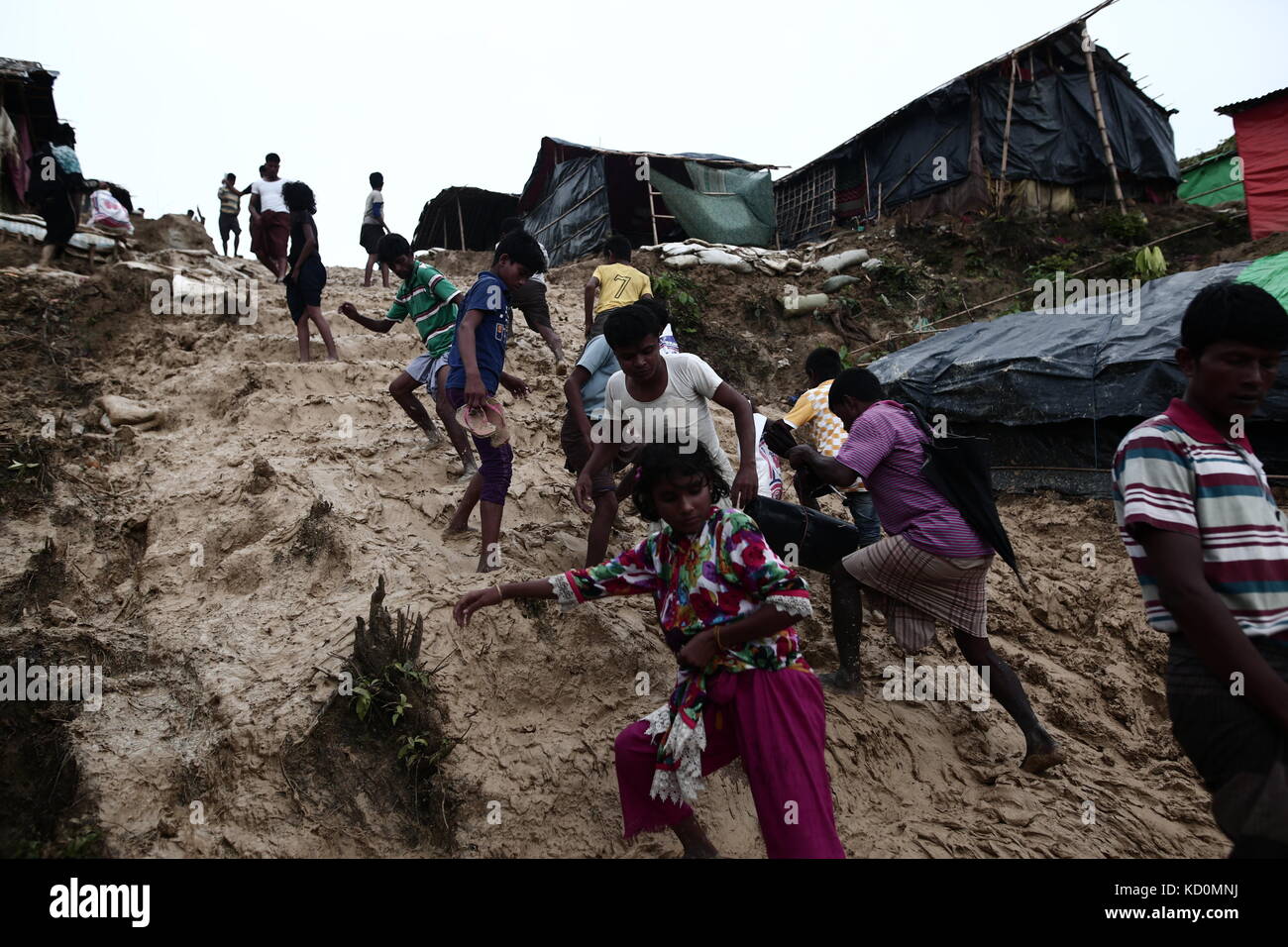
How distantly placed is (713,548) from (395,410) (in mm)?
4696

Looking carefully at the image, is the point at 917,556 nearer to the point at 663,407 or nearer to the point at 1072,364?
the point at 663,407

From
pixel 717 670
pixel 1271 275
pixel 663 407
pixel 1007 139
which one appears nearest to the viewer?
pixel 717 670

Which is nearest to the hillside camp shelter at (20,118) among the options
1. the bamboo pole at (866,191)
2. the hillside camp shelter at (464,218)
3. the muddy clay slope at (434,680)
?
the hillside camp shelter at (464,218)

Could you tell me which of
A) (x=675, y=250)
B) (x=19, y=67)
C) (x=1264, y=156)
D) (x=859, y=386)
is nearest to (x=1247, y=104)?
(x=1264, y=156)

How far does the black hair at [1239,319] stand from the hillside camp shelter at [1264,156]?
1363cm

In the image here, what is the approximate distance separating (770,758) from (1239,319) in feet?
5.06

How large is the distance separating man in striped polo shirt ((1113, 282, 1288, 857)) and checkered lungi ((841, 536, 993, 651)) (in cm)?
148

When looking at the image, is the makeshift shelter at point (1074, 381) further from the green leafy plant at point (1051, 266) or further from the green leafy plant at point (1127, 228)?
the green leafy plant at point (1127, 228)

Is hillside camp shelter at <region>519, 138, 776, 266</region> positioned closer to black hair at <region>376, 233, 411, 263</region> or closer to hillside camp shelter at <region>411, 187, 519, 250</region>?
hillside camp shelter at <region>411, 187, 519, 250</region>

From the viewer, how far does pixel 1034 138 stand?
14359 millimetres

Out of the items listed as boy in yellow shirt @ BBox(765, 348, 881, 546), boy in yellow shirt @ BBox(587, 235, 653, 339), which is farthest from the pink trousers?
boy in yellow shirt @ BBox(587, 235, 653, 339)

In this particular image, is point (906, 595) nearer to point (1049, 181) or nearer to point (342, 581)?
point (342, 581)

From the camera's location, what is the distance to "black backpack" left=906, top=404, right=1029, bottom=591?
10.7 ft

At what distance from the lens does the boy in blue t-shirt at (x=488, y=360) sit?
3998 mm
